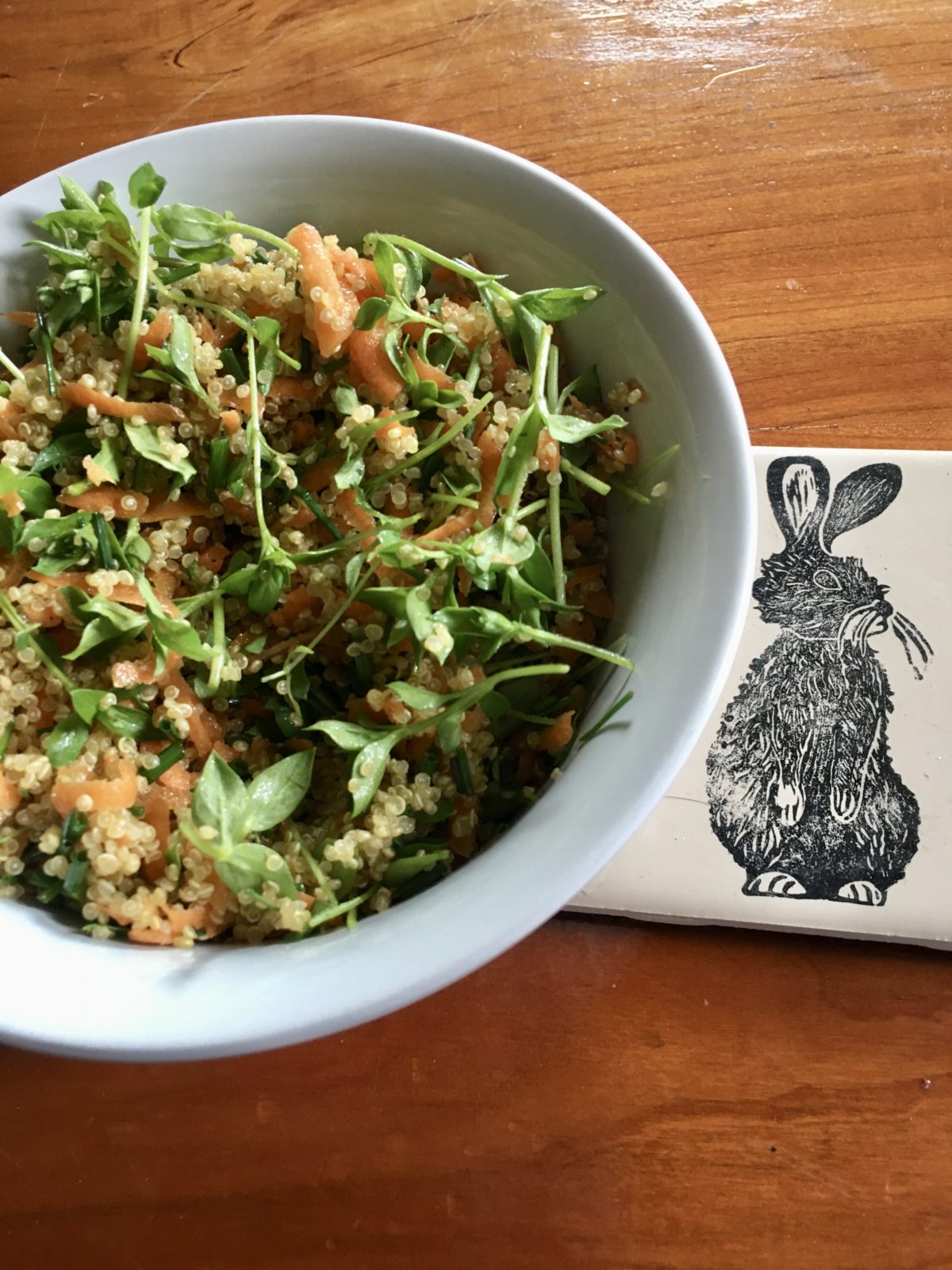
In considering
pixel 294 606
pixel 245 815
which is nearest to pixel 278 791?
pixel 245 815

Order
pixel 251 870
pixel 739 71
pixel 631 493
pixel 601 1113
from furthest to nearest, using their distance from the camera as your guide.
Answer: pixel 739 71, pixel 601 1113, pixel 631 493, pixel 251 870

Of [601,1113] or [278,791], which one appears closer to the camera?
[278,791]

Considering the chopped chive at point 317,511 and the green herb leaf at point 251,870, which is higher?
the chopped chive at point 317,511

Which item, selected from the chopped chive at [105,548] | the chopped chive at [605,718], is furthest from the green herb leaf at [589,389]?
the chopped chive at [105,548]

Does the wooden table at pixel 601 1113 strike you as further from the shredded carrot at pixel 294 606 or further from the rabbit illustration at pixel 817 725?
the shredded carrot at pixel 294 606

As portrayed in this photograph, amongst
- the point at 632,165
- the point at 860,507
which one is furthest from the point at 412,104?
the point at 860,507

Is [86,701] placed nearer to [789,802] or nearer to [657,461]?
[657,461]
